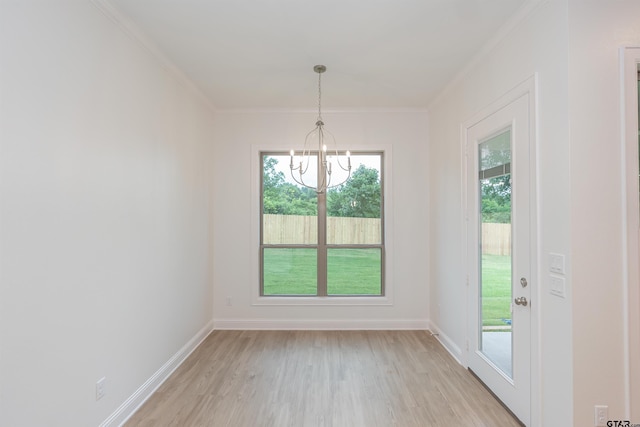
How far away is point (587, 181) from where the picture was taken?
189 cm

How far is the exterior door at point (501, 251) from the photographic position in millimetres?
2312

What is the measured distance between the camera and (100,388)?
7.02 ft

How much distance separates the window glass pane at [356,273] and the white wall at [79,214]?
6.73 feet

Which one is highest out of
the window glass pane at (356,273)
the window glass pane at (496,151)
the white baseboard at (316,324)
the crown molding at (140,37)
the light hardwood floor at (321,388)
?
the crown molding at (140,37)

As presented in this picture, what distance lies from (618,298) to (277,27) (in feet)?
9.04

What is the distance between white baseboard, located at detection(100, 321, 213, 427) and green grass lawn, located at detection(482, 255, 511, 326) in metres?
2.82

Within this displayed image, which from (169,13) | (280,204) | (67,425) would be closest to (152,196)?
(169,13)

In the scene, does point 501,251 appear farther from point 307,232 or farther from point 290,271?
point 290,271

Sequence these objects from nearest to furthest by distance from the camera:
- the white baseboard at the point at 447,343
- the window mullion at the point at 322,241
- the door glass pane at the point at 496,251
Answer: the door glass pane at the point at 496,251 < the white baseboard at the point at 447,343 < the window mullion at the point at 322,241

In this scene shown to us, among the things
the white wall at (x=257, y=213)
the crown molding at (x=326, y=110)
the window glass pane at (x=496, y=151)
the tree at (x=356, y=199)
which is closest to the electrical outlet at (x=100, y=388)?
the white wall at (x=257, y=213)

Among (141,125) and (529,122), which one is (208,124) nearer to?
(141,125)

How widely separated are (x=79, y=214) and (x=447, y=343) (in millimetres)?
3579

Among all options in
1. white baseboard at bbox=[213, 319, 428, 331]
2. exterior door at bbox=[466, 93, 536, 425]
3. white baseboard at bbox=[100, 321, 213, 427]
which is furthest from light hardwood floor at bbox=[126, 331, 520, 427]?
white baseboard at bbox=[213, 319, 428, 331]

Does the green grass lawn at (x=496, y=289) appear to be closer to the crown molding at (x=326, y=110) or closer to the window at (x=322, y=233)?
the window at (x=322, y=233)
